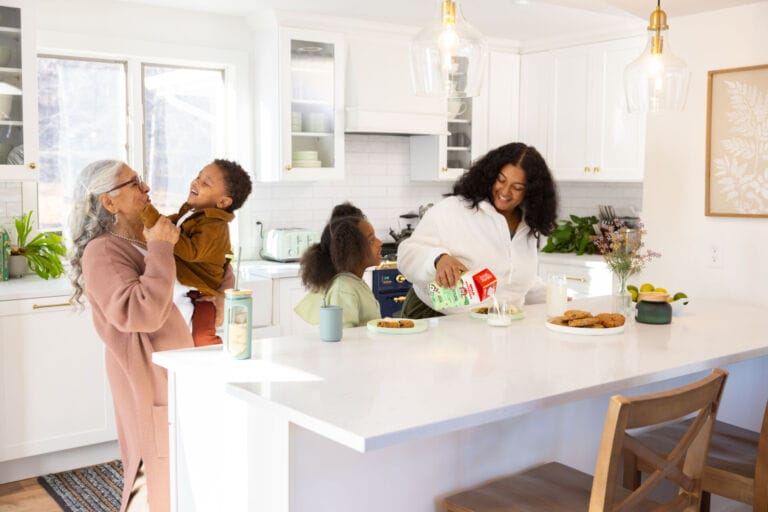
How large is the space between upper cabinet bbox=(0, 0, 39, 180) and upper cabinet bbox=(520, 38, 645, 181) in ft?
12.0

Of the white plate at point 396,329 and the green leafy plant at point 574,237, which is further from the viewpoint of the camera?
the green leafy plant at point 574,237

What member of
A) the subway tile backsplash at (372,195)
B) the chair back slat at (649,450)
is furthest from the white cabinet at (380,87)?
the chair back slat at (649,450)

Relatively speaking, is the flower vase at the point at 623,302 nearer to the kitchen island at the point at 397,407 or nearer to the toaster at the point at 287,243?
the kitchen island at the point at 397,407

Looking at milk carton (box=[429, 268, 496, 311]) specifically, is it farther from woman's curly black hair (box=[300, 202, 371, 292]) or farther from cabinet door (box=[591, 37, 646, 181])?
cabinet door (box=[591, 37, 646, 181])

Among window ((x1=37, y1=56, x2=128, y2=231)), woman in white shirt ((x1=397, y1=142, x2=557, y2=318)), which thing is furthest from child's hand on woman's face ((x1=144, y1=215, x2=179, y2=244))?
window ((x1=37, y1=56, x2=128, y2=231))

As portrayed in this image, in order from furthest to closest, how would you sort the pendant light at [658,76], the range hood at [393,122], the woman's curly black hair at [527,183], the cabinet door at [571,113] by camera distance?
the cabinet door at [571,113], the range hood at [393,122], the woman's curly black hair at [527,183], the pendant light at [658,76]

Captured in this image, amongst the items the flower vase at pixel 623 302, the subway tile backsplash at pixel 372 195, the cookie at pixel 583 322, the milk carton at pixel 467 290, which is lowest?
the cookie at pixel 583 322

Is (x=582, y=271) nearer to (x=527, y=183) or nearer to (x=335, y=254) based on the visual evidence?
(x=527, y=183)

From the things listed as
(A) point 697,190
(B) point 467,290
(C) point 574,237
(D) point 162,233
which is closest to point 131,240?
(D) point 162,233

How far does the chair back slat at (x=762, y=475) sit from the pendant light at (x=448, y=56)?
1260 millimetres

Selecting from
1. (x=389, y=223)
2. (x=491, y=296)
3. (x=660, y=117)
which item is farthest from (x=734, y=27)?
(x=389, y=223)

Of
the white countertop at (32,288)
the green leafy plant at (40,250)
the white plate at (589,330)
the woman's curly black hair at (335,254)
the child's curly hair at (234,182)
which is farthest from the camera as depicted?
the green leafy plant at (40,250)

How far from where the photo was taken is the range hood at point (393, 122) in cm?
570

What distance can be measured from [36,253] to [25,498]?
1.32 m
